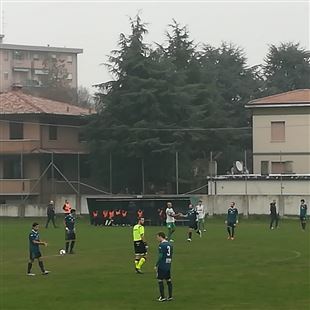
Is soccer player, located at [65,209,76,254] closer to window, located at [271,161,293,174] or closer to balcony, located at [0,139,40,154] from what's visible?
balcony, located at [0,139,40,154]

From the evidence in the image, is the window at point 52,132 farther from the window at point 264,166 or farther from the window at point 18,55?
the window at point 18,55

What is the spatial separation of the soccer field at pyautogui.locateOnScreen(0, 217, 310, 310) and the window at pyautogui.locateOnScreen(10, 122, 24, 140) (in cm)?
2962

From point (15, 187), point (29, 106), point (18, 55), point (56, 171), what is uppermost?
point (18, 55)

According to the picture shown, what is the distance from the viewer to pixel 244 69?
309 ft

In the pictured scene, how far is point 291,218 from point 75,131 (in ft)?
81.7

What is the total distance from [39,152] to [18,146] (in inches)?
75.8

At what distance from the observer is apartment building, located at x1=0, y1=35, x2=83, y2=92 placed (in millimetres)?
161875

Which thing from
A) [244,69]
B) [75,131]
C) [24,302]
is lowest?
[24,302]

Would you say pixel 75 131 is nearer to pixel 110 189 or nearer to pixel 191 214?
pixel 110 189

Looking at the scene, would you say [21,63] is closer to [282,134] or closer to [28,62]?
[28,62]

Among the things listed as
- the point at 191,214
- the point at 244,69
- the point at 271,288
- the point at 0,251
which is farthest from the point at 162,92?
the point at 271,288

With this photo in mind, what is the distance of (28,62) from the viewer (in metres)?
172

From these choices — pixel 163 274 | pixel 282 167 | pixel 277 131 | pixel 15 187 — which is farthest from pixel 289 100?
pixel 163 274

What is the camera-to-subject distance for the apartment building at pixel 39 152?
74.6 meters
